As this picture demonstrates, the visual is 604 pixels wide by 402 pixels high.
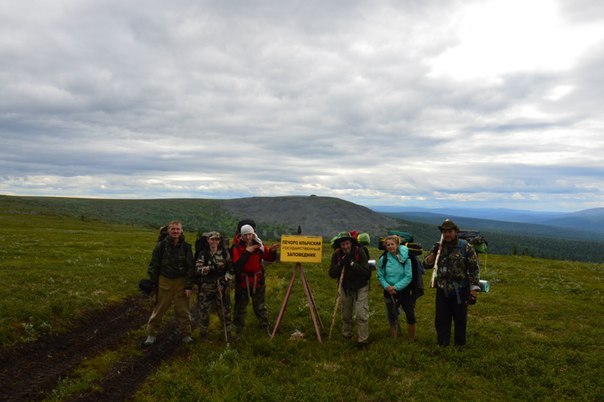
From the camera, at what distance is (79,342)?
12.5 metres

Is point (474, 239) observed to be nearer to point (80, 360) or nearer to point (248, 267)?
point (248, 267)

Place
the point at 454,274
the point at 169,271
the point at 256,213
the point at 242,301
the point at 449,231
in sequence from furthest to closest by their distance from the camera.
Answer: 1. the point at 256,213
2. the point at 242,301
3. the point at 169,271
4. the point at 454,274
5. the point at 449,231

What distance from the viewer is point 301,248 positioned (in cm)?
1262

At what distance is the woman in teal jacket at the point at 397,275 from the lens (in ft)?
39.0

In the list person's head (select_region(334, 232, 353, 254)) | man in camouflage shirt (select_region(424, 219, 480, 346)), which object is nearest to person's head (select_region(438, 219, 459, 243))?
man in camouflage shirt (select_region(424, 219, 480, 346))

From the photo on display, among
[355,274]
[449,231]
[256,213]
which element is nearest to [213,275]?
[355,274]

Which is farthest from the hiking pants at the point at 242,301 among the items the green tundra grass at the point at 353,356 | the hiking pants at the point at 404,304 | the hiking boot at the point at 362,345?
the hiking pants at the point at 404,304

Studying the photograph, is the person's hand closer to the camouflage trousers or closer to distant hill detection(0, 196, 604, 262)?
the camouflage trousers

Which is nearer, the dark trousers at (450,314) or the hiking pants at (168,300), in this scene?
the dark trousers at (450,314)

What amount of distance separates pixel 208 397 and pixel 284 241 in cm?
516

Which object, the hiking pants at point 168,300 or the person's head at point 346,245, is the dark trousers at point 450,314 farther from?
the hiking pants at point 168,300

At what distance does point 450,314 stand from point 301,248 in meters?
4.96

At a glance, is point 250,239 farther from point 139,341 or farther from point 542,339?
point 542,339

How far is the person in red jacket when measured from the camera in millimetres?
12187
